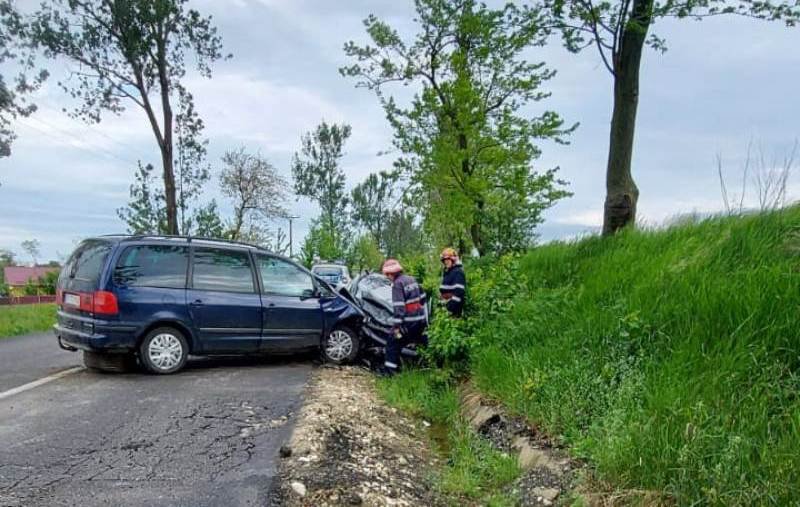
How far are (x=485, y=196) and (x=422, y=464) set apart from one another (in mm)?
12113

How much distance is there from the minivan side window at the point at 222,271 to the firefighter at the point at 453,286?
293 centimetres

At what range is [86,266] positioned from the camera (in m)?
7.19

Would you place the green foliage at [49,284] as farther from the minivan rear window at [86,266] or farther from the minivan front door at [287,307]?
the minivan front door at [287,307]

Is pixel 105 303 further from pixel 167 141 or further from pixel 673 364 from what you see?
pixel 167 141

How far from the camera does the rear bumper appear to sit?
6801 millimetres

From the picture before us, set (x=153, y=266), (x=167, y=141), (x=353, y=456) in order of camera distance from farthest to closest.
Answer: (x=167, y=141), (x=153, y=266), (x=353, y=456)

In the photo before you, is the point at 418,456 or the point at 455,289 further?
the point at 455,289

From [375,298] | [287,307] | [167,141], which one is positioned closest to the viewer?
[287,307]

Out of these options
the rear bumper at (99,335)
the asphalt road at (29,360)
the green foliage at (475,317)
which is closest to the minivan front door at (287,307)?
the rear bumper at (99,335)

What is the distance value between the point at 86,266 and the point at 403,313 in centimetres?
437

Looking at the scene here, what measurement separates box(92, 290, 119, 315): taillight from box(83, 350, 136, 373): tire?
0.81 m

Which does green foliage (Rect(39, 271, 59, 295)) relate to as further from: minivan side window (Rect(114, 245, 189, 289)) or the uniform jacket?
the uniform jacket

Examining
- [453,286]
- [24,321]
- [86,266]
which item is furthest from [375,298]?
[24,321]

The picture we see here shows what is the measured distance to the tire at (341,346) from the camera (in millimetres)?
8547
